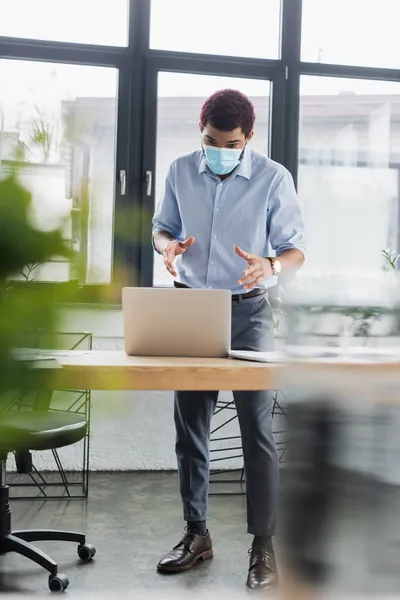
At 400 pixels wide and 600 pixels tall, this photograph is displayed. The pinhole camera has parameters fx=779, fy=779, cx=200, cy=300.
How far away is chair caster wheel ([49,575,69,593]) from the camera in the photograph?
2.22 m

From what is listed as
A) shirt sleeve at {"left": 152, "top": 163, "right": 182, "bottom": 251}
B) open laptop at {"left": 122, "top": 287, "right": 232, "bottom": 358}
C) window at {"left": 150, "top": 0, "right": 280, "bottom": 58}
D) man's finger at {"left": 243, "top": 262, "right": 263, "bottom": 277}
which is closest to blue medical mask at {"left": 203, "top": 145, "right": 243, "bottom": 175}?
shirt sleeve at {"left": 152, "top": 163, "right": 182, "bottom": 251}

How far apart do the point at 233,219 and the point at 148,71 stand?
185 centimetres

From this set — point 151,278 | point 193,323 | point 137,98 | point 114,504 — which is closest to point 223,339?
point 193,323

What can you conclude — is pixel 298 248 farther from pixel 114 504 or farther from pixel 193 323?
pixel 114 504

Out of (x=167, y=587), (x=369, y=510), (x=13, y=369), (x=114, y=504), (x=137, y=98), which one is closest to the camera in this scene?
(x=13, y=369)

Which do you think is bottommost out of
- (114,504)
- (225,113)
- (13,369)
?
(114,504)

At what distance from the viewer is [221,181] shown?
257cm

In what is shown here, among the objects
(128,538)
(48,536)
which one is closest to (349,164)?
(128,538)

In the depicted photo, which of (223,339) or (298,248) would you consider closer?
(223,339)

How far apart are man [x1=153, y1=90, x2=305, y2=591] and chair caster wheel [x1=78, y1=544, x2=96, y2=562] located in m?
0.24

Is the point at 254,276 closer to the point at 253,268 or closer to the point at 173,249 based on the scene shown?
the point at 253,268

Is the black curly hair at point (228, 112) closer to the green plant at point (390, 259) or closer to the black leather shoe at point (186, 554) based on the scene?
the black leather shoe at point (186, 554)

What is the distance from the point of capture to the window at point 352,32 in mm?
4328

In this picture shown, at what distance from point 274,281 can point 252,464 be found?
2.04ft
